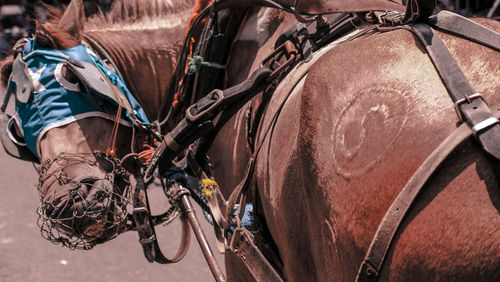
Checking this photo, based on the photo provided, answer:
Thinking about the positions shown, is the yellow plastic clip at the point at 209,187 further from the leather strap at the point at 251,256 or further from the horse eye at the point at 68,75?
the horse eye at the point at 68,75

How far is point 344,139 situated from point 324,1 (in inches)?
19.2

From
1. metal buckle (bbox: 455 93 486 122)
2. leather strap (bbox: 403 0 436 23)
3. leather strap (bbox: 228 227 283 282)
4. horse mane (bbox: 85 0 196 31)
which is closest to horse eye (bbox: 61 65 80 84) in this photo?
horse mane (bbox: 85 0 196 31)

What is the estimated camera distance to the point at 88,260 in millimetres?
4211

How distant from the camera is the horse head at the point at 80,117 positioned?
216 centimetres

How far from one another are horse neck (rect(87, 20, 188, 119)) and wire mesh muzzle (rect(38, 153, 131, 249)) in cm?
42

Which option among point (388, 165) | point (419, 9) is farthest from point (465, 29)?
point (388, 165)

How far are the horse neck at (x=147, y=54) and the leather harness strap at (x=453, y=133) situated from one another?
4.65 feet

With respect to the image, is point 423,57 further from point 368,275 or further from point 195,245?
point 195,245

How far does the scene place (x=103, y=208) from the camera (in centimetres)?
216

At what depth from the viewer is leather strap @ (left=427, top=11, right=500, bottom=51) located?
1261 mm

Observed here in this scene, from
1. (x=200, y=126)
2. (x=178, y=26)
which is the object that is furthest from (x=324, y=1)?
(x=178, y=26)

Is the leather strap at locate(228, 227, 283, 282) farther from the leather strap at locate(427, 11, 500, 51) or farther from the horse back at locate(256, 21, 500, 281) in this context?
the leather strap at locate(427, 11, 500, 51)

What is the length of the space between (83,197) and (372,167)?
1218 mm

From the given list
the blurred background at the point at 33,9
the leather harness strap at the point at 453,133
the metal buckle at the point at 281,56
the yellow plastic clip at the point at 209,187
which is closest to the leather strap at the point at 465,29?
Result: the leather harness strap at the point at 453,133
